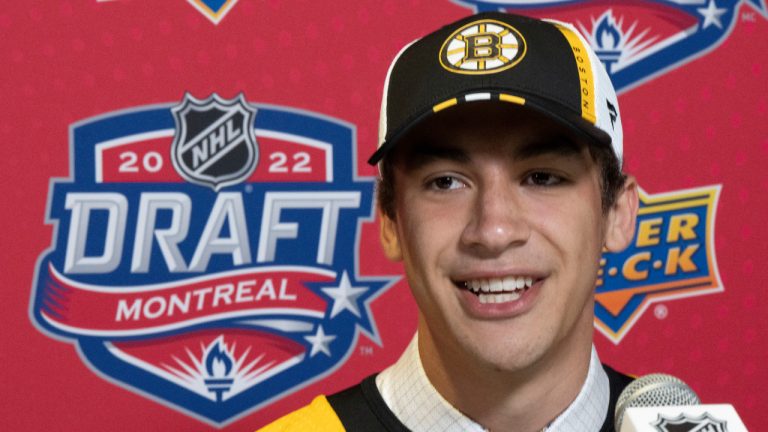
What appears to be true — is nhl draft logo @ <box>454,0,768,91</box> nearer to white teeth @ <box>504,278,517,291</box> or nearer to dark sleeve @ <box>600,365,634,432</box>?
dark sleeve @ <box>600,365,634,432</box>

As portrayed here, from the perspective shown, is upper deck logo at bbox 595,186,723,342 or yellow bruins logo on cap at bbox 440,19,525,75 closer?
yellow bruins logo on cap at bbox 440,19,525,75

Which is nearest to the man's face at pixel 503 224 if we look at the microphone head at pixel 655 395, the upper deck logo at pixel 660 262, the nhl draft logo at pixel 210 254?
the microphone head at pixel 655 395

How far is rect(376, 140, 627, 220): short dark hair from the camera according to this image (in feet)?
3.62

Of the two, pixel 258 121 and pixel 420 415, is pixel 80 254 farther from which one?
pixel 420 415

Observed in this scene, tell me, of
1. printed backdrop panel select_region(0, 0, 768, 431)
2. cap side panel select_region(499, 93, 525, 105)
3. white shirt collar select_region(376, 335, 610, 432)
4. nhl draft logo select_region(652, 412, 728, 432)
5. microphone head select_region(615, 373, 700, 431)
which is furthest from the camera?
printed backdrop panel select_region(0, 0, 768, 431)

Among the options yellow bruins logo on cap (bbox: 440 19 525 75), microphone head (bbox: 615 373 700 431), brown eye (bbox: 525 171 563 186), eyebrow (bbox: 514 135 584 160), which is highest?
yellow bruins logo on cap (bbox: 440 19 525 75)

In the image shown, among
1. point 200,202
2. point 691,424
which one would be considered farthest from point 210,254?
point 691,424

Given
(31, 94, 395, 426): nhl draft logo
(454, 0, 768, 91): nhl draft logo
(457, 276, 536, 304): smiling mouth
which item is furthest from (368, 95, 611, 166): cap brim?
(454, 0, 768, 91): nhl draft logo

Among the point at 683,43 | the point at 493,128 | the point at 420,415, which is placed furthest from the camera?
the point at 683,43

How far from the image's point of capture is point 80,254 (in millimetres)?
1703

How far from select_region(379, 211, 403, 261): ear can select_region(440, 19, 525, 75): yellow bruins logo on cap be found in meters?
0.21

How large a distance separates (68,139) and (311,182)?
39 cm

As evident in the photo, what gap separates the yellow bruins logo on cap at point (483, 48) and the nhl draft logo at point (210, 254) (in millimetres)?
696

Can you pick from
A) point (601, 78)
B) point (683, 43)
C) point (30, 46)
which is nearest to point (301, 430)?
point (601, 78)
